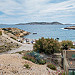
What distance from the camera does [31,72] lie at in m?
11.1

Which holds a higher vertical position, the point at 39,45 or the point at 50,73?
the point at 39,45

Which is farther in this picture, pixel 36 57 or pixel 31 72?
pixel 36 57

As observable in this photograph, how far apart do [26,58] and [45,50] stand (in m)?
3.80

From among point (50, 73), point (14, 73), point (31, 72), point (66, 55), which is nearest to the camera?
point (14, 73)

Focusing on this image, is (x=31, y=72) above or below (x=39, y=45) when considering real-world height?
below

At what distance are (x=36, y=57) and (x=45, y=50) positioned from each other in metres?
2.81

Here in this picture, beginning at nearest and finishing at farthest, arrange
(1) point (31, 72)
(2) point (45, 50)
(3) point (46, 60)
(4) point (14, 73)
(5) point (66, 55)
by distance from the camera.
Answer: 1. (4) point (14, 73)
2. (1) point (31, 72)
3. (5) point (66, 55)
4. (3) point (46, 60)
5. (2) point (45, 50)

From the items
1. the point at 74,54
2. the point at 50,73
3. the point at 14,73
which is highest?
the point at 74,54

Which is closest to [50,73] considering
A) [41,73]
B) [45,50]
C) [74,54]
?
[41,73]

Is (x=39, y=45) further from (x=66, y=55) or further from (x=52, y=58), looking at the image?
(x=66, y=55)

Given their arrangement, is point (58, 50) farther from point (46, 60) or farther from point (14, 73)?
point (14, 73)

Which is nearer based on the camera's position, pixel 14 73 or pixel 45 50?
pixel 14 73

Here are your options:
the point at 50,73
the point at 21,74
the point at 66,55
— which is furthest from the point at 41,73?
the point at 66,55

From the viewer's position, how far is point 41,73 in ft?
38.3
